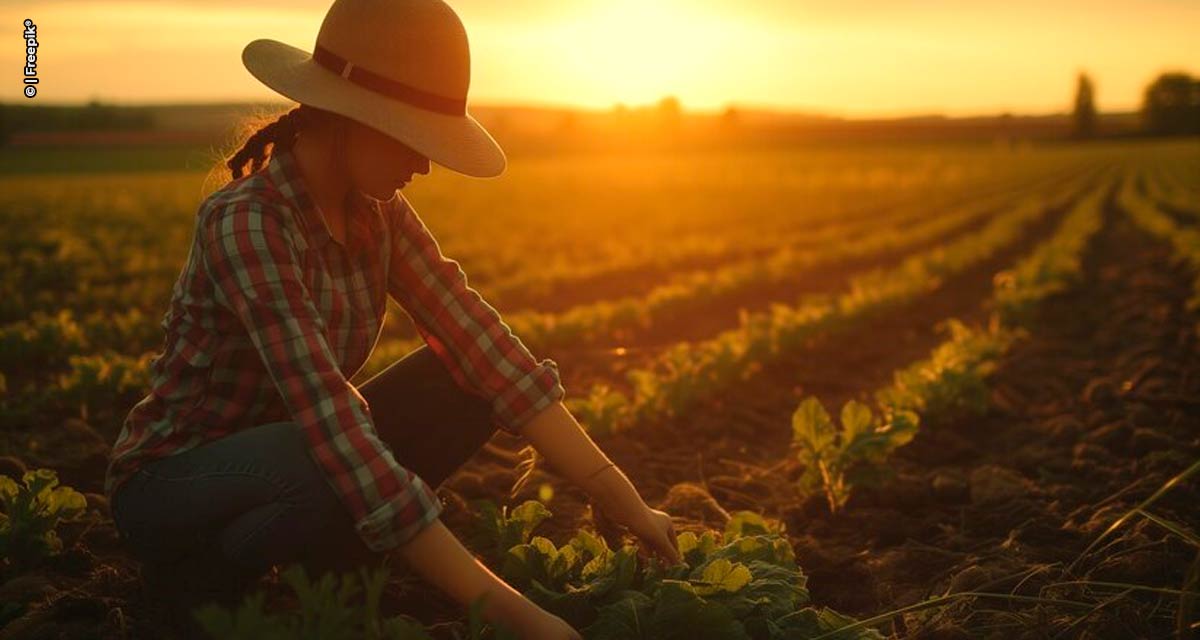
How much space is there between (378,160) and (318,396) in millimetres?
630

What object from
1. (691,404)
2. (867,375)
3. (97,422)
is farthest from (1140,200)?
(97,422)

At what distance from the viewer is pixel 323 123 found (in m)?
2.54

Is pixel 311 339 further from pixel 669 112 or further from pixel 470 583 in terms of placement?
pixel 669 112

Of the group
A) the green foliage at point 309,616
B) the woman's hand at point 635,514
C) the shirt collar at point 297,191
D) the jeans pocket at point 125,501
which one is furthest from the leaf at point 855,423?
the jeans pocket at point 125,501

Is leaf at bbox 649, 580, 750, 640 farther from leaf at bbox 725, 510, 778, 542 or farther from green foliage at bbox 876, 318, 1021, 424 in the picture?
green foliage at bbox 876, 318, 1021, 424

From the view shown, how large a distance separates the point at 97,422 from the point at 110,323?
289 centimetres

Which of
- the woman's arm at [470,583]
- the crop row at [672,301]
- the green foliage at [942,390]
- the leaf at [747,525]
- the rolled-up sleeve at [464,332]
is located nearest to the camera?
the woman's arm at [470,583]

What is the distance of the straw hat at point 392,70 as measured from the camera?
2420 mm

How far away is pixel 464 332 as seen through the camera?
293 centimetres

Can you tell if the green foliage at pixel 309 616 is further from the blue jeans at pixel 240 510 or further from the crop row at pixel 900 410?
the crop row at pixel 900 410

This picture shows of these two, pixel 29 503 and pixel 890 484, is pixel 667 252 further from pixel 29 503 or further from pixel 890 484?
pixel 29 503

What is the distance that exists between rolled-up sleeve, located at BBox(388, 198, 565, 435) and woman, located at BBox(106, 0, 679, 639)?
0.01 meters

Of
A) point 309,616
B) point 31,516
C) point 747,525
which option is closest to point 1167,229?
point 747,525

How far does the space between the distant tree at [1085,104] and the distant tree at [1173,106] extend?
494 cm
